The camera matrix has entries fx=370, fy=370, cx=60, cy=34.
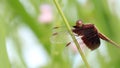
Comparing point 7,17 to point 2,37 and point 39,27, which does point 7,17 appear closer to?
point 39,27

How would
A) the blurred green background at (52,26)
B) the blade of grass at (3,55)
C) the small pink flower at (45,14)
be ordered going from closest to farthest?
the blade of grass at (3,55)
the blurred green background at (52,26)
the small pink flower at (45,14)

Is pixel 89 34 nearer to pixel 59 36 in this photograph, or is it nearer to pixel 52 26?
pixel 59 36

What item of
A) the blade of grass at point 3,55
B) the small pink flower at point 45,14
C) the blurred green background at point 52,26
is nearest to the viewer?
the blade of grass at point 3,55

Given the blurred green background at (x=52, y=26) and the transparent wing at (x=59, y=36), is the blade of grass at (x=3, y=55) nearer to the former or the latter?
the transparent wing at (x=59, y=36)

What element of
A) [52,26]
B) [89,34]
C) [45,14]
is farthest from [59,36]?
[45,14]

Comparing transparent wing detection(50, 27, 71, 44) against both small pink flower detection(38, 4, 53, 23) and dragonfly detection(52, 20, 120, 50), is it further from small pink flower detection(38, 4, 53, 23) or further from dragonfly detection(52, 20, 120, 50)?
small pink flower detection(38, 4, 53, 23)

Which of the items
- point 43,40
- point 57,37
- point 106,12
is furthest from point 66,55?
point 57,37

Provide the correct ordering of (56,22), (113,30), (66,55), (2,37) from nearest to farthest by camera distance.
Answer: (2,37) < (56,22) < (66,55) < (113,30)

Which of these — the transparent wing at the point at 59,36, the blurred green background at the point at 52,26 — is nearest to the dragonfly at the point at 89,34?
the transparent wing at the point at 59,36
